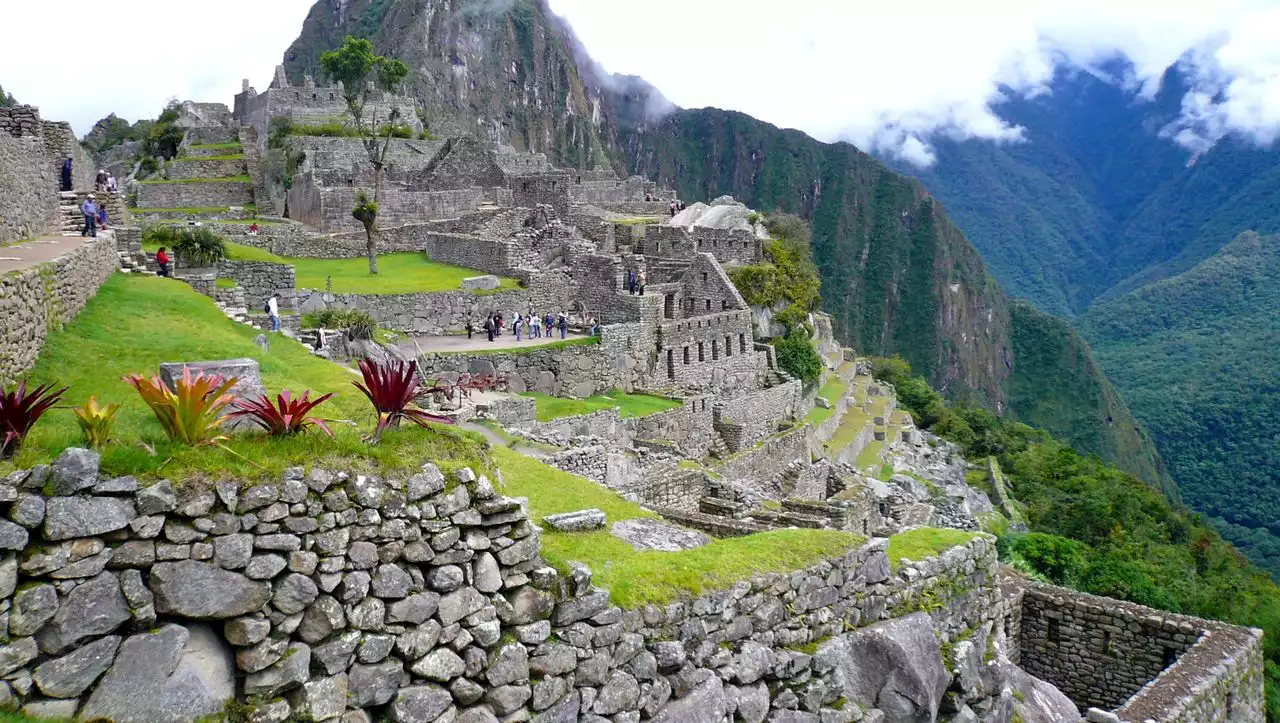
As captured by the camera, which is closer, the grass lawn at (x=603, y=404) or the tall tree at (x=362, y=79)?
the grass lawn at (x=603, y=404)

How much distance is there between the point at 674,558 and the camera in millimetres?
7719

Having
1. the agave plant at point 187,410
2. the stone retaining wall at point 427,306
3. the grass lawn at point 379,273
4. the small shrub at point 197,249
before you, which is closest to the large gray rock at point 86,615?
the agave plant at point 187,410

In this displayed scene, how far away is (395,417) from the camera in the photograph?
20.6 ft

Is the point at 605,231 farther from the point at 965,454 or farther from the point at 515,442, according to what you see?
the point at 965,454

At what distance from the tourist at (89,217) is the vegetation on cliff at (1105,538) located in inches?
767

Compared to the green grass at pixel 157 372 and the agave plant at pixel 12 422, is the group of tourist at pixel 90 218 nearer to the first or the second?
the green grass at pixel 157 372

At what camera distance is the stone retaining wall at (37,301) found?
816cm

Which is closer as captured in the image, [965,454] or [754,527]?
[754,527]

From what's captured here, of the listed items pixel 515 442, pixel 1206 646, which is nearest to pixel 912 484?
pixel 1206 646

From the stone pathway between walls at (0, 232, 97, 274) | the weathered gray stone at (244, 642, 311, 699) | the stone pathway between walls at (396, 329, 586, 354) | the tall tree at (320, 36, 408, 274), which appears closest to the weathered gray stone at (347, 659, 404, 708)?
the weathered gray stone at (244, 642, 311, 699)

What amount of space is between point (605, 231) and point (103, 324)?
22.4m

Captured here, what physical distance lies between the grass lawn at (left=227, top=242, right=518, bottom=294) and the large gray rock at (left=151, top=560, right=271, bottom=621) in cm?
2035

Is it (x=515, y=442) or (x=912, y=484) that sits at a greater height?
(x=515, y=442)

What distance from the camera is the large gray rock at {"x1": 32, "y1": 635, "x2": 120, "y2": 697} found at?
4.60 metres
